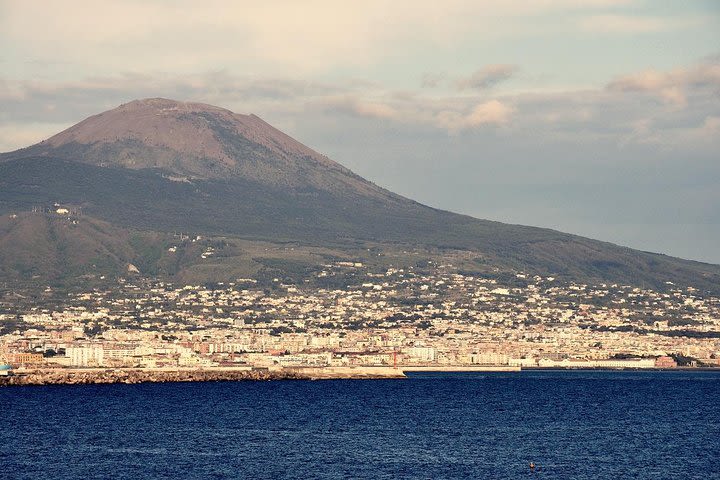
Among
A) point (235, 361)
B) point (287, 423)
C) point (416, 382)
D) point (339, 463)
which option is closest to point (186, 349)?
point (235, 361)

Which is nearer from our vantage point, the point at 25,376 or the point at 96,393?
the point at 96,393

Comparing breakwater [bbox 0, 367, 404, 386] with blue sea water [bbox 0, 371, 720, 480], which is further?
breakwater [bbox 0, 367, 404, 386]

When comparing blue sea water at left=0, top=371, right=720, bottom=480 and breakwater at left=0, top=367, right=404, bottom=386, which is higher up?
breakwater at left=0, top=367, right=404, bottom=386

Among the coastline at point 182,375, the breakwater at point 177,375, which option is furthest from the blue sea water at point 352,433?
the coastline at point 182,375

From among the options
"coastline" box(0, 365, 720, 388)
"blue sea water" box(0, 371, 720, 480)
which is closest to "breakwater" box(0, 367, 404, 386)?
"coastline" box(0, 365, 720, 388)

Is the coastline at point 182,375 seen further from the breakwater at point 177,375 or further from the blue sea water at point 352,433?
the blue sea water at point 352,433

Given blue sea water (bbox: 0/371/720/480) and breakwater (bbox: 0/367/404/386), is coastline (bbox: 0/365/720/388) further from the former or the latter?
blue sea water (bbox: 0/371/720/480)

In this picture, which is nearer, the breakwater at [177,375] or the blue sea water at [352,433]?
the blue sea water at [352,433]

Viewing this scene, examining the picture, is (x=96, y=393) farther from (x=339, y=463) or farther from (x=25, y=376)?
(x=339, y=463)
